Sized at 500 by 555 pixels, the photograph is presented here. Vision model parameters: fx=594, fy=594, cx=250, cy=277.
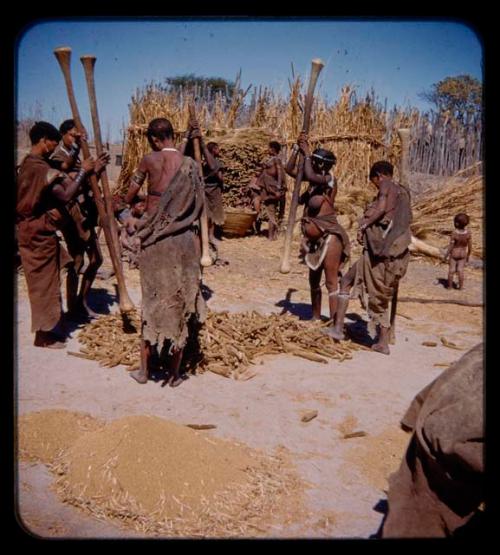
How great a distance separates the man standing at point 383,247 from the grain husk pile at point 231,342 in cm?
35

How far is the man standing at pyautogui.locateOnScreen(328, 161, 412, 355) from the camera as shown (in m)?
6.15

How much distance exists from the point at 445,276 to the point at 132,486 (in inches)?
337

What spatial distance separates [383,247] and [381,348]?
1108 mm

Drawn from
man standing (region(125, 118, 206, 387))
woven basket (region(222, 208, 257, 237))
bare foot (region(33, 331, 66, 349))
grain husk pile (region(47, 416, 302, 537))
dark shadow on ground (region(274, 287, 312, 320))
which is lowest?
grain husk pile (region(47, 416, 302, 537))

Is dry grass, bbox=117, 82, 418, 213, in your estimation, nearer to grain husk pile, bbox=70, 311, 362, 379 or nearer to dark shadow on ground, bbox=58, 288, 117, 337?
dark shadow on ground, bbox=58, 288, 117, 337

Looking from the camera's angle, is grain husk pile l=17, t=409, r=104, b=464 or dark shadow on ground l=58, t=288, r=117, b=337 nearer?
grain husk pile l=17, t=409, r=104, b=464

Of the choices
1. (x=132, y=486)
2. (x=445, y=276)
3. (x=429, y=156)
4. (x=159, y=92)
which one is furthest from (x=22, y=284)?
(x=429, y=156)

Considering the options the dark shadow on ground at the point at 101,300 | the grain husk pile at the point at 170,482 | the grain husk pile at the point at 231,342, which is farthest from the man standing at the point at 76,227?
the grain husk pile at the point at 170,482

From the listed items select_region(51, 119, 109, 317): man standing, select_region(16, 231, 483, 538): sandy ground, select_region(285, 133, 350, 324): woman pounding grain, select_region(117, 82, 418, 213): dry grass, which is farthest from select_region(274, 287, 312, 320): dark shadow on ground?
select_region(117, 82, 418, 213): dry grass

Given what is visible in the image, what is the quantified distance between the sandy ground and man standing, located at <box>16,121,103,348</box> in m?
0.42

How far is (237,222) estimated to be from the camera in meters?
13.4

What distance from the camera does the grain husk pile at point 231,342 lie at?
571 cm

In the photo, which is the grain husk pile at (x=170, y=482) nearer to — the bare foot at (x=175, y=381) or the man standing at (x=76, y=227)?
the bare foot at (x=175, y=381)

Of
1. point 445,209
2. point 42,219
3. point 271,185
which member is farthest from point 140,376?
point 445,209
